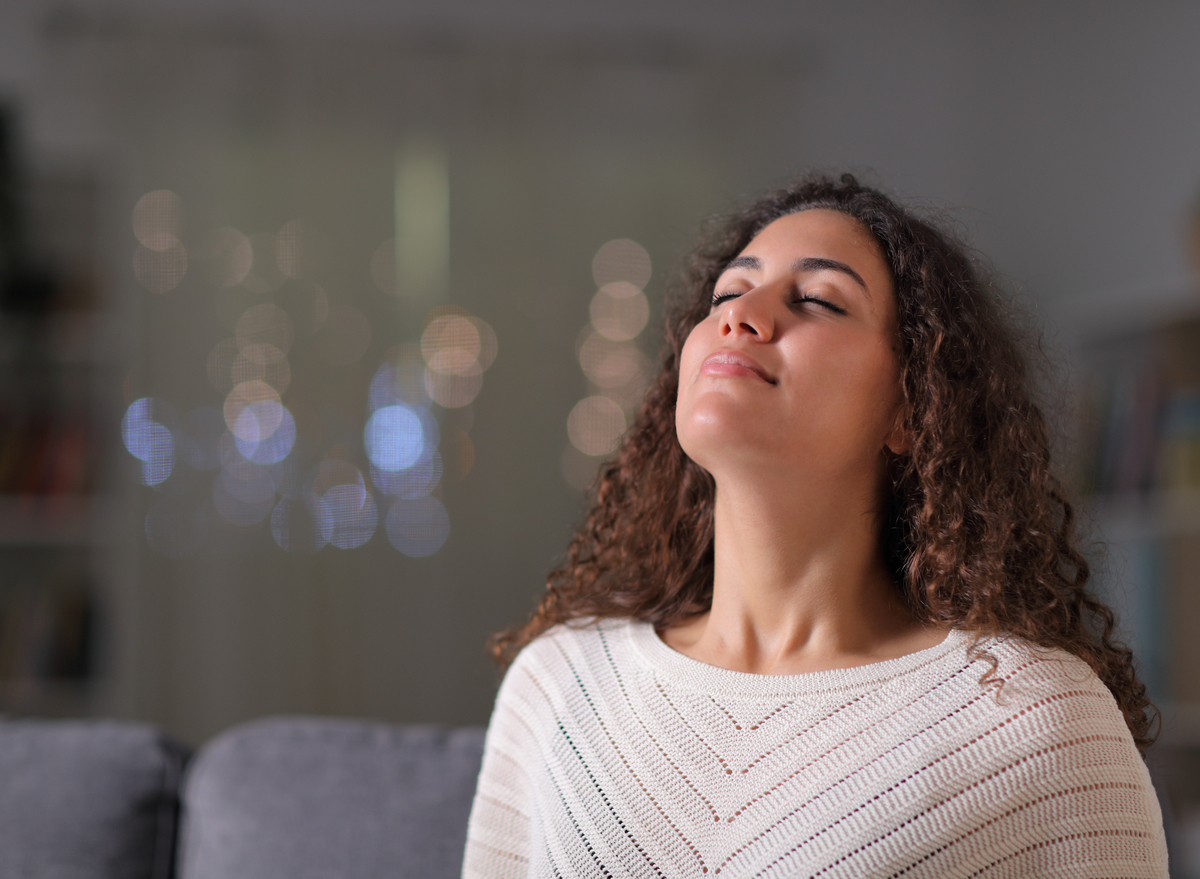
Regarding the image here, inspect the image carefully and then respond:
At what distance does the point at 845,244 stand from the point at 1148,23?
2458 mm

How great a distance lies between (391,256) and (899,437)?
95.4 inches

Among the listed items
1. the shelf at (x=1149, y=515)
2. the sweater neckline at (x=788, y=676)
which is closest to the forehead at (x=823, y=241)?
the sweater neckline at (x=788, y=676)

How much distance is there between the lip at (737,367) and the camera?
96 centimetres

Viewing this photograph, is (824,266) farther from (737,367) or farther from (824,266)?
(737,367)

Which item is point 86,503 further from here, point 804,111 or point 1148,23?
point 1148,23

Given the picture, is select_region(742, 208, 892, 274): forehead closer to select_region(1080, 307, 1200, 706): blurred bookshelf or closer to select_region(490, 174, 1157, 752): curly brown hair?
select_region(490, 174, 1157, 752): curly brown hair

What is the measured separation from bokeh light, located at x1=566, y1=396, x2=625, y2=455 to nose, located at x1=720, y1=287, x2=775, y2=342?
2263 mm

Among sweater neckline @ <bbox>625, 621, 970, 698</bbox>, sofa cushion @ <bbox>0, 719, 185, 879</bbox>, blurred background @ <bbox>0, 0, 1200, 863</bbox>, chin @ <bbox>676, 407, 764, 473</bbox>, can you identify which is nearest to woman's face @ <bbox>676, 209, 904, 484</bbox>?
chin @ <bbox>676, 407, 764, 473</bbox>

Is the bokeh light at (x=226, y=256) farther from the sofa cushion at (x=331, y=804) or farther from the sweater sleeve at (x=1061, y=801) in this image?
the sweater sleeve at (x=1061, y=801)

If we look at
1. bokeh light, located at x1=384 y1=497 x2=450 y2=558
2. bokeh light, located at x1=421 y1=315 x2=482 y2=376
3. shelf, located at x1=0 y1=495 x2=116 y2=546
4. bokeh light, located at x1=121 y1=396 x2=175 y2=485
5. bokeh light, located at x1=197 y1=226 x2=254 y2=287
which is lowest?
bokeh light, located at x1=384 y1=497 x2=450 y2=558

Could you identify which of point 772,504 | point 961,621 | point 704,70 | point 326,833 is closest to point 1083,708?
point 961,621

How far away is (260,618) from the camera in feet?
10.2

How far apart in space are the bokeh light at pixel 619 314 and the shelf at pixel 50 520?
4.83 feet

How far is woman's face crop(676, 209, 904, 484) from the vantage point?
0.95 metres
